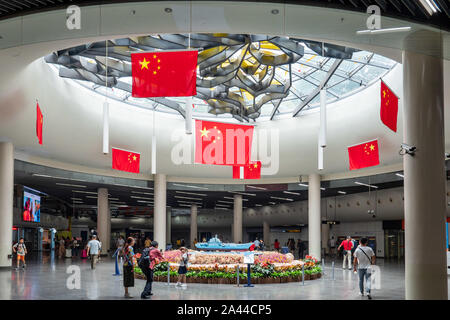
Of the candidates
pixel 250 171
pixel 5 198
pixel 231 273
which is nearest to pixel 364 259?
pixel 231 273

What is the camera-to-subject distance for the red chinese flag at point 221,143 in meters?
19.0

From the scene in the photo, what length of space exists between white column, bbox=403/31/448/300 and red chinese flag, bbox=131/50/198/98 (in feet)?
15.8

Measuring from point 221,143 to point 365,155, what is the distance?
6.35m

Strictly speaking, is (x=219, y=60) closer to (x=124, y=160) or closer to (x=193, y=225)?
(x=124, y=160)

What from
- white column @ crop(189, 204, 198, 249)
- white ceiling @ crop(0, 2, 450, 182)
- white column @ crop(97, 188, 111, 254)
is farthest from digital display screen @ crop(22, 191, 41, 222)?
white column @ crop(189, 204, 198, 249)

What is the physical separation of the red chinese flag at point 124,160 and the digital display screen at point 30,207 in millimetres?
12306

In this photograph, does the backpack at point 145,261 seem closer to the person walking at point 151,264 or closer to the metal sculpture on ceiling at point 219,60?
the person walking at point 151,264

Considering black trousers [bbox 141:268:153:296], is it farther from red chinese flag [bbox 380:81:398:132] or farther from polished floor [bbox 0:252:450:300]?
red chinese flag [bbox 380:81:398:132]

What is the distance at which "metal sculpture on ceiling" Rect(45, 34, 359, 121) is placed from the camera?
14.9 meters

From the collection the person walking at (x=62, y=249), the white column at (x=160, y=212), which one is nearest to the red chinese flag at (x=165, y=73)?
the white column at (x=160, y=212)

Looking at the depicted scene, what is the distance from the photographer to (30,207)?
107 ft

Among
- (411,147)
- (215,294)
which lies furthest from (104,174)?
(411,147)

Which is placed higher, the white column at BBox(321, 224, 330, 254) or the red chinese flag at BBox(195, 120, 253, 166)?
the red chinese flag at BBox(195, 120, 253, 166)
